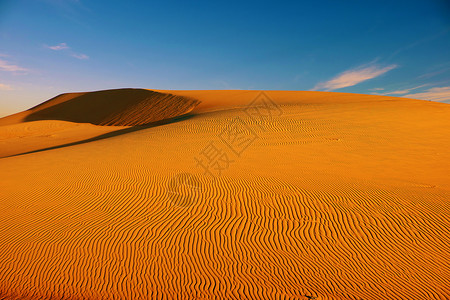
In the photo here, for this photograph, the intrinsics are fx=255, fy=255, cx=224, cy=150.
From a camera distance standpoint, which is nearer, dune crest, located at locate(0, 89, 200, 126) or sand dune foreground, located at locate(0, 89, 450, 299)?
sand dune foreground, located at locate(0, 89, 450, 299)

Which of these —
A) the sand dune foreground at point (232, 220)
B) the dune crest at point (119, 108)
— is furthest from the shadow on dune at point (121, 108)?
the sand dune foreground at point (232, 220)

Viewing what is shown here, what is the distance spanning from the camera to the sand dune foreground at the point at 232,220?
5258 millimetres

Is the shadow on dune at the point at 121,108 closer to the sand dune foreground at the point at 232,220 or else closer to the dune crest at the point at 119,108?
the dune crest at the point at 119,108

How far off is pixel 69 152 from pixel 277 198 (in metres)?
14.0

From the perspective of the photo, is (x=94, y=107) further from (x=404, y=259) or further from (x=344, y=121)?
(x=404, y=259)

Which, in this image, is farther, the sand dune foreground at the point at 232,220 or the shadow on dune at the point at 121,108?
the shadow on dune at the point at 121,108

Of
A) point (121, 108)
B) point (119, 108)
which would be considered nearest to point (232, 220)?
point (121, 108)

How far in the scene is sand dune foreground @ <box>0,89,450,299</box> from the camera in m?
5.26

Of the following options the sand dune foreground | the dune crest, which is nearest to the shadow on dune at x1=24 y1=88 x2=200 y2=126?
the dune crest

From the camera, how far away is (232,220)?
766cm

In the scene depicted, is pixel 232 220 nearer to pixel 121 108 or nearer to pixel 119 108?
pixel 121 108

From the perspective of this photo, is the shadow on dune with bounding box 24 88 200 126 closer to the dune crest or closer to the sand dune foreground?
the dune crest

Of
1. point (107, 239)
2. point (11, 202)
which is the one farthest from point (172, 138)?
point (107, 239)

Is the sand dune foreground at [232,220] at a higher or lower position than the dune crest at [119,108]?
lower
